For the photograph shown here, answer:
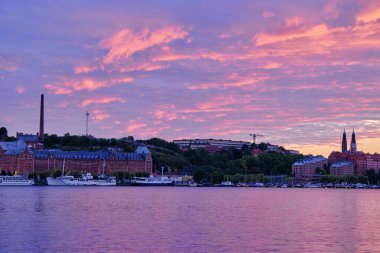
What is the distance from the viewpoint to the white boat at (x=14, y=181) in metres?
148

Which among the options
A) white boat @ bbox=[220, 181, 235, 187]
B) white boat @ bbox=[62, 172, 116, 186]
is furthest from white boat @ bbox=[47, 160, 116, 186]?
white boat @ bbox=[220, 181, 235, 187]

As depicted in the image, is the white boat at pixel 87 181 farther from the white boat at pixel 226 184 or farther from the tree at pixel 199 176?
the white boat at pixel 226 184

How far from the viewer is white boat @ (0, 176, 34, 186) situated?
148m

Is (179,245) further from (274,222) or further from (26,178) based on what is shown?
(26,178)

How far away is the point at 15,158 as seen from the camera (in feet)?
541

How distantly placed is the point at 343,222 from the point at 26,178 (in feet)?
400

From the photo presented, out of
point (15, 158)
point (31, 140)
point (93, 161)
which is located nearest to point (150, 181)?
point (93, 161)

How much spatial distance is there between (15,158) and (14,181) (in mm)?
16564

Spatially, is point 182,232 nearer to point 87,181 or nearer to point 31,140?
point 87,181

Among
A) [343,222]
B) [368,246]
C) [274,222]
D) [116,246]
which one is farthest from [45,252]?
[343,222]

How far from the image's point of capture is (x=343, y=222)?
46000mm

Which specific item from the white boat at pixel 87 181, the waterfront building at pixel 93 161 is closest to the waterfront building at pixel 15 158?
the waterfront building at pixel 93 161

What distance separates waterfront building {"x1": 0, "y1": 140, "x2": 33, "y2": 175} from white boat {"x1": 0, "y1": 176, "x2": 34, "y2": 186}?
37.0 ft

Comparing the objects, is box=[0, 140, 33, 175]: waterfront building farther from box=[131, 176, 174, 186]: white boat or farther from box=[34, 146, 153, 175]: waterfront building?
box=[131, 176, 174, 186]: white boat
